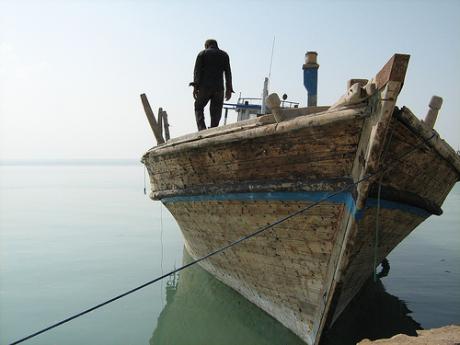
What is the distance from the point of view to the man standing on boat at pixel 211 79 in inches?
242

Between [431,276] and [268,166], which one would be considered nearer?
[268,166]

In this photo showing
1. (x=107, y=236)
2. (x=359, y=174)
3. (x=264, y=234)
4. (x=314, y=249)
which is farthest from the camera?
(x=107, y=236)

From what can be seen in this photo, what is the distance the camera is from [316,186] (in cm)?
372

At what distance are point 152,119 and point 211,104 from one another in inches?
52.7

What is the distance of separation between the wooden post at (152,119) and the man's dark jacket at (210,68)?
1.31 metres

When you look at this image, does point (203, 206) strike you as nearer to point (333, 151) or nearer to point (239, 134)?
point (239, 134)

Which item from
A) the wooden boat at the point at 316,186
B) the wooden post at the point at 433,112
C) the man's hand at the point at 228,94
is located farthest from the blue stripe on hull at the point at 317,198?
the man's hand at the point at 228,94

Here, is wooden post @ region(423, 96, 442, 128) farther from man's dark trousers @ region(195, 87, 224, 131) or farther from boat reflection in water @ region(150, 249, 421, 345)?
man's dark trousers @ region(195, 87, 224, 131)

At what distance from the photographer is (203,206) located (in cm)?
533

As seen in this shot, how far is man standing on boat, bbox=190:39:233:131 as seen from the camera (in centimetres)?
615

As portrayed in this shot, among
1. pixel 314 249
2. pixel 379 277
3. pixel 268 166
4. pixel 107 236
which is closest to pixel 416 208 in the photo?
pixel 314 249

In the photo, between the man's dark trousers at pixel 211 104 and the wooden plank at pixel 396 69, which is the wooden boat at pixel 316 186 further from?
the man's dark trousers at pixel 211 104

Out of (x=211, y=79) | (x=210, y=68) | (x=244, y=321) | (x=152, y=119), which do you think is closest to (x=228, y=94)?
(x=211, y=79)

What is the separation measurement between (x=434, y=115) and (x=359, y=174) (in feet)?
6.50
